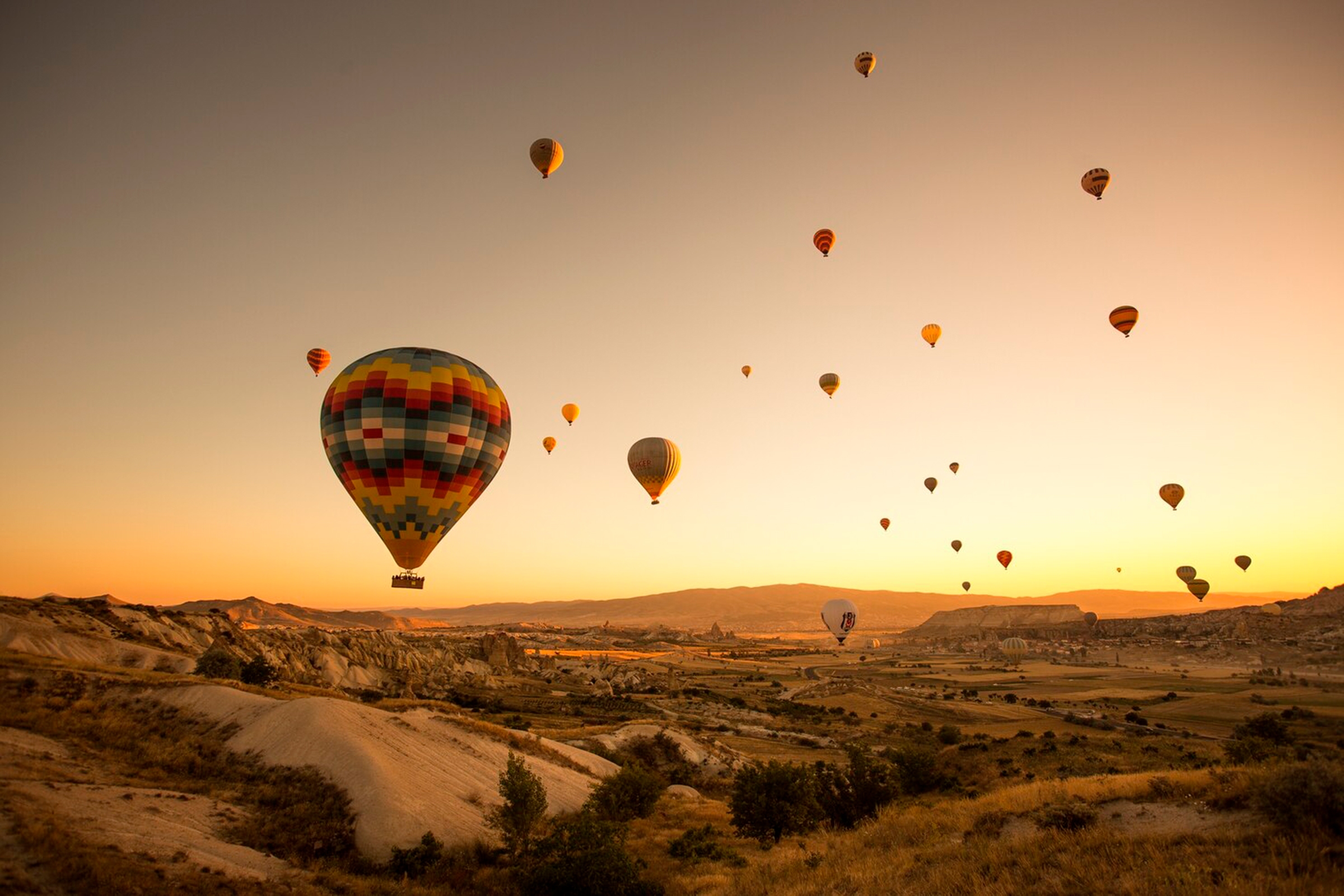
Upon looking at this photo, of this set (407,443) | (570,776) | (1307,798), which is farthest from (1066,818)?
(407,443)

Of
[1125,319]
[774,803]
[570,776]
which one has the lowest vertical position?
[570,776]

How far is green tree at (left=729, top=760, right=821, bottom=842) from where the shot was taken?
82.0 ft

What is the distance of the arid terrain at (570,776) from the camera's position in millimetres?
13258

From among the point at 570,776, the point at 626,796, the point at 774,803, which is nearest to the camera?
the point at 774,803

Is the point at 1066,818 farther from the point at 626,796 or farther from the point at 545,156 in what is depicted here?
the point at 545,156

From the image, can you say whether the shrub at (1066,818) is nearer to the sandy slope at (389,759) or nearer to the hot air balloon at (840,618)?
the sandy slope at (389,759)

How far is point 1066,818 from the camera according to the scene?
48.6 feet

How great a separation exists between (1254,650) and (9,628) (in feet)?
487

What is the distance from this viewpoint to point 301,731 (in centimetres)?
2669

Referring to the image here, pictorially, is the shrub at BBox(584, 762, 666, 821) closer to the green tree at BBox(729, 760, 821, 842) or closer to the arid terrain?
the arid terrain

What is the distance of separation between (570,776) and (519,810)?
979 centimetres

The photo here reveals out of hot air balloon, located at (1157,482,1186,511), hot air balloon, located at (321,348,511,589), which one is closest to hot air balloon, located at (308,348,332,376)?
hot air balloon, located at (321,348,511,589)

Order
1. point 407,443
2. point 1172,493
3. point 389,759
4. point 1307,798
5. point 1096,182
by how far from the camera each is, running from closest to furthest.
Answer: point 1307,798, point 389,759, point 407,443, point 1096,182, point 1172,493

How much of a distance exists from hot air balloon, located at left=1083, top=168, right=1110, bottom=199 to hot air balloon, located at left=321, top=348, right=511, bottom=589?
39209mm
